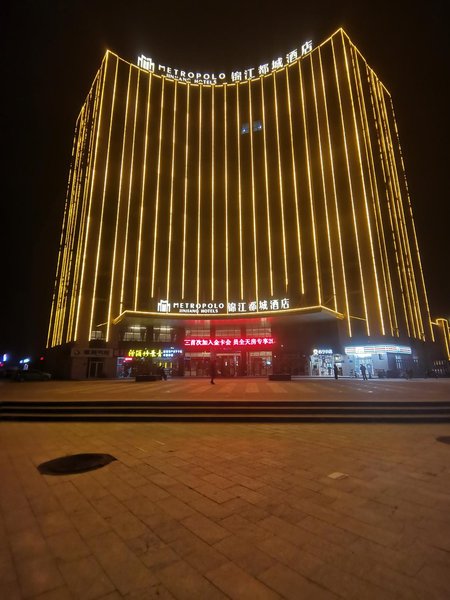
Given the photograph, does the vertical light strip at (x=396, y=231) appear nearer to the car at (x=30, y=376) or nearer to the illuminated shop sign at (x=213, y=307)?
the illuminated shop sign at (x=213, y=307)

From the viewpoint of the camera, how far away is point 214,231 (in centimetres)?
4659

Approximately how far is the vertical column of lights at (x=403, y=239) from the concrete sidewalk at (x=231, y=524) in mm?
49739

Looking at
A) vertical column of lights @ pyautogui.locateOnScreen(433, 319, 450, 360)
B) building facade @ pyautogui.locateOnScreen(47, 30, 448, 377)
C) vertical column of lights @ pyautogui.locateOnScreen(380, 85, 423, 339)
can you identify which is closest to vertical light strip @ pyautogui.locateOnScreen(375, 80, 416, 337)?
vertical column of lights @ pyautogui.locateOnScreen(380, 85, 423, 339)

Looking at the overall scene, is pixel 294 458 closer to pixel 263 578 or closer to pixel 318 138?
pixel 263 578

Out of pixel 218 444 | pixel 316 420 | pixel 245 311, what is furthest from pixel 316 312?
pixel 218 444

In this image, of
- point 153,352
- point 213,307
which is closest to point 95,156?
point 213,307

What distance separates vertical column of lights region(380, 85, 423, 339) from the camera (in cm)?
4828

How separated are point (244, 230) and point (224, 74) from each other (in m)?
37.7

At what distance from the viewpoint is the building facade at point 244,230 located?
36625 millimetres

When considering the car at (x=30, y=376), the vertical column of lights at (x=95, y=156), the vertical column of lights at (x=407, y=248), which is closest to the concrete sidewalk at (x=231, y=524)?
the vertical column of lights at (x=95, y=156)

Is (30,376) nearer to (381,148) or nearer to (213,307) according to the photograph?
(213,307)

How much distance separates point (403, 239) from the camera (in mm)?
50750

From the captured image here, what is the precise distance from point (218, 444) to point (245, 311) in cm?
2720

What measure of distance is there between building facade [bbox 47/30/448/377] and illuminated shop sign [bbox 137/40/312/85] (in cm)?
116
